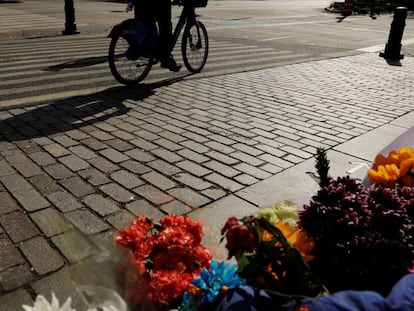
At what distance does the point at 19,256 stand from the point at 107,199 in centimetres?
77

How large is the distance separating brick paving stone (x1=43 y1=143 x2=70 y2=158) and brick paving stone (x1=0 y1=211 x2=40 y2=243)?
1.03 meters

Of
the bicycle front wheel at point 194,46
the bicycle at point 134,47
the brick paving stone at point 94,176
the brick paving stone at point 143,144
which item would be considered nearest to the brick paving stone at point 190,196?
the brick paving stone at point 94,176

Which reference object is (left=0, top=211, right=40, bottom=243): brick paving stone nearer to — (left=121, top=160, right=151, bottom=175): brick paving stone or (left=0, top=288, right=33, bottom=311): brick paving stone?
(left=0, top=288, right=33, bottom=311): brick paving stone

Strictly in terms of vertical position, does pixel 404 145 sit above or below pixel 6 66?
above

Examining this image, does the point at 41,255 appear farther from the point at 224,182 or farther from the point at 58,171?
the point at 224,182

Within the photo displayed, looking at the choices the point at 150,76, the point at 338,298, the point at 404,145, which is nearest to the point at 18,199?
the point at 404,145

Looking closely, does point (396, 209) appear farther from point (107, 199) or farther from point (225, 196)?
point (107, 199)

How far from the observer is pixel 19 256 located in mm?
2385

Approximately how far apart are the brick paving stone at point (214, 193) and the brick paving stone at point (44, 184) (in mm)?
1079

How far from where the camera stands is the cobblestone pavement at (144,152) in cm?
241

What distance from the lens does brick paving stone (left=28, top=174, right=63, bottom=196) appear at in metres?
3.11

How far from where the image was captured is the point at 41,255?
2395 millimetres

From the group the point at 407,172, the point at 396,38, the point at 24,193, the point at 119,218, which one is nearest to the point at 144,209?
the point at 119,218

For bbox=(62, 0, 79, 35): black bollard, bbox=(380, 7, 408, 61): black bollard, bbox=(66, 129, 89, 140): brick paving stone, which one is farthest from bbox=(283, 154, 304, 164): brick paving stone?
bbox=(62, 0, 79, 35): black bollard
